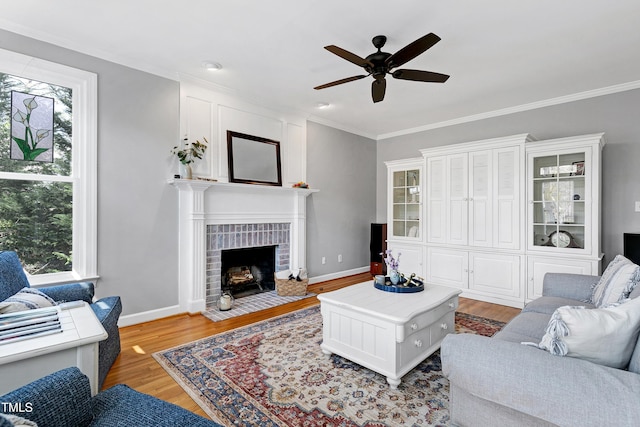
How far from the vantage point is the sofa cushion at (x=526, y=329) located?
1866 millimetres

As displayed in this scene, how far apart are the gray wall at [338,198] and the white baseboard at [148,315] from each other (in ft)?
6.74

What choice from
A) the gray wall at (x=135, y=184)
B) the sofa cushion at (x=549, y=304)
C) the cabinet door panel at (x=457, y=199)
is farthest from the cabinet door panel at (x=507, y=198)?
the gray wall at (x=135, y=184)

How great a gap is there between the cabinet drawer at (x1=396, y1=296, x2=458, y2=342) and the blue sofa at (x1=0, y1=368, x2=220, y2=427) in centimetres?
135

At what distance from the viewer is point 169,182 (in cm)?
332

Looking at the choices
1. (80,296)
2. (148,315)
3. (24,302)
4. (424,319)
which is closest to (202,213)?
(148,315)

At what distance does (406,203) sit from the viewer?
4.96 metres

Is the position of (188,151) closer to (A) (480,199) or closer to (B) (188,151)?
(B) (188,151)

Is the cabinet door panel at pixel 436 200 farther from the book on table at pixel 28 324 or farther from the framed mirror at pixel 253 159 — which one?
the book on table at pixel 28 324

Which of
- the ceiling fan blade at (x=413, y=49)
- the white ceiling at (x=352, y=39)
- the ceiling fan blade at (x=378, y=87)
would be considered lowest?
the ceiling fan blade at (x=378, y=87)

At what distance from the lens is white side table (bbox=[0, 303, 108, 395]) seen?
1.17 metres

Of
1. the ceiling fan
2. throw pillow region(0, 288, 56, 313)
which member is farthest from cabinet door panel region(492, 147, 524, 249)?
throw pillow region(0, 288, 56, 313)

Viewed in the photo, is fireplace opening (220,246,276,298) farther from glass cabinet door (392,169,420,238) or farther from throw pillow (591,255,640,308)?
throw pillow (591,255,640,308)

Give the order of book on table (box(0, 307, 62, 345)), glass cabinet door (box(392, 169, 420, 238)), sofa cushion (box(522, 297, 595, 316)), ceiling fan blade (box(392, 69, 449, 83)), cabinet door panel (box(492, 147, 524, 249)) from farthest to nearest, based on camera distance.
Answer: glass cabinet door (box(392, 169, 420, 238)), cabinet door panel (box(492, 147, 524, 249)), ceiling fan blade (box(392, 69, 449, 83)), sofa cushion (box(522, 297, 595, 316)), book on table (box(0, 307, 62, 345))

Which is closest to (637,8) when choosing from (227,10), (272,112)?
(227,10)
